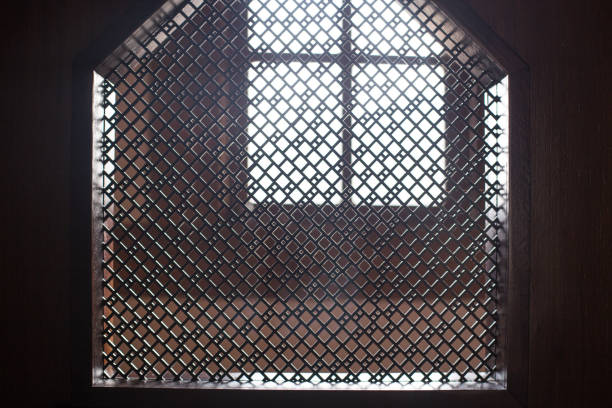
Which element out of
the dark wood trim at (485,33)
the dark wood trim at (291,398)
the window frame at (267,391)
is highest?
the dark wood trim at (485,33)

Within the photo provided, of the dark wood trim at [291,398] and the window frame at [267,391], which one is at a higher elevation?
the window frame at [267,391]

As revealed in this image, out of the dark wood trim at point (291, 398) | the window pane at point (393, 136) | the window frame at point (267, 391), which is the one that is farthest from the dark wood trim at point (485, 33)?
the dark wood trim at point (291, 398)

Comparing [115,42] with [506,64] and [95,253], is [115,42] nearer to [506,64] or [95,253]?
[95,253]

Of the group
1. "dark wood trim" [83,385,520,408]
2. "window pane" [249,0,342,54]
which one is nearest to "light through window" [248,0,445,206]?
"window pane" [249,0,342,54]

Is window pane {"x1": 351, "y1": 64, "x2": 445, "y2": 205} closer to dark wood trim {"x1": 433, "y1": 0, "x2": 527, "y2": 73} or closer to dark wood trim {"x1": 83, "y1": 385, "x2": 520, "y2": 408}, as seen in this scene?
dark wood trim {"x1": 433, "y1": 0, "x2": 527, "y2": 73}

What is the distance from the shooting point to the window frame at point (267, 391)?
2.79 ft

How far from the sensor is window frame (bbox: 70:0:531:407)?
2.79 feet

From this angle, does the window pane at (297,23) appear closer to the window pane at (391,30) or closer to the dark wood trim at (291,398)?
the window pane at (391,30)

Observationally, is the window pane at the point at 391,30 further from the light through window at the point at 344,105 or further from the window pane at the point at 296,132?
the window pane at the point at 296,132
